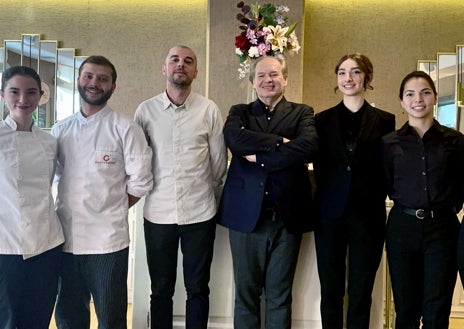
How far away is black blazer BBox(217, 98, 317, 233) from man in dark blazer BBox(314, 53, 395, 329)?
→ 0.09m

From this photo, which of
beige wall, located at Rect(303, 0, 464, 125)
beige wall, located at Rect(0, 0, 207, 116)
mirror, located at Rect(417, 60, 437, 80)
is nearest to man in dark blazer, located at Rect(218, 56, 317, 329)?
beige wall, located at Rect(303, 0, 464, 125)

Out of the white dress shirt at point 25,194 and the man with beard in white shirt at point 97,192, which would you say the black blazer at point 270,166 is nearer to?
the man with beard in white shirt at point 97,192

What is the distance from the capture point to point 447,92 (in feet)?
10.9

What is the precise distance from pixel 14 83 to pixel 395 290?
5.79 ft

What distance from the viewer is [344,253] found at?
1.90m

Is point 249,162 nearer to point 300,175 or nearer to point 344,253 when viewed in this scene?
point 300,175

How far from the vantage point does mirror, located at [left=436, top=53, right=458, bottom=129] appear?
3320 millimetres

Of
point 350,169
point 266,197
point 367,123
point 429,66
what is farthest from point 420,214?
point 429,66

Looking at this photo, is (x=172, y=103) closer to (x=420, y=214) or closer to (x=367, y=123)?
(x=367, y=123)

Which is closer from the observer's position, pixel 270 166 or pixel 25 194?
pixel 25 194

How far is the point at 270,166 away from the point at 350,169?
1.17 ft

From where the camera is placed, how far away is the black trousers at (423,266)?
173 centimetres

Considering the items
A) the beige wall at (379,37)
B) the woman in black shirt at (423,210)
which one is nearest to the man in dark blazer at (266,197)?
the woman in black shirt at (423,210)

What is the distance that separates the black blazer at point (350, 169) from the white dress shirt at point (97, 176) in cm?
79
